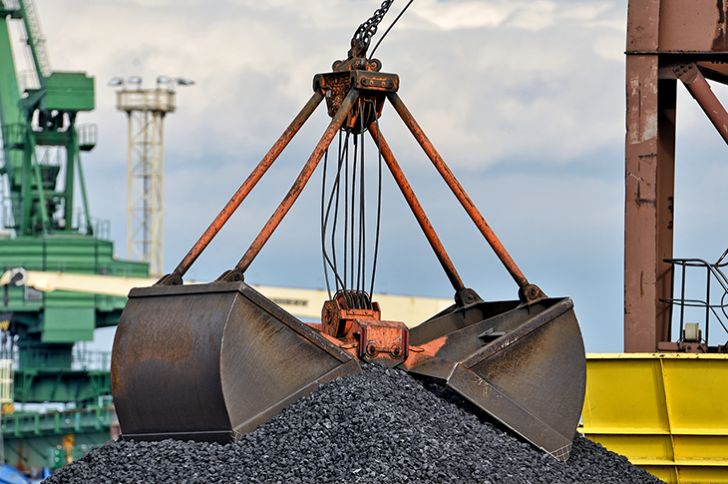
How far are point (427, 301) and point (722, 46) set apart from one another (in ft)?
56.5

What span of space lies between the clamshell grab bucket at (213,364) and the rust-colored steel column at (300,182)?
0.42m

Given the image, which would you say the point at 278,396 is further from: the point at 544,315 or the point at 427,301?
the point at 427,301

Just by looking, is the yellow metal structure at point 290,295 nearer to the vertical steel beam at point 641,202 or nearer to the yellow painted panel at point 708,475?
the vertical steel beam at point 641,202

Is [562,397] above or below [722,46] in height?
below

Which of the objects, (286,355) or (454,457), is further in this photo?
(286,355)

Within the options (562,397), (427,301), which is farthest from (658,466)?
(427,301)

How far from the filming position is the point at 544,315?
21.9 feet

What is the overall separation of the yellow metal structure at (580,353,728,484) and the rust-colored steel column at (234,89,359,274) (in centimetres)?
304

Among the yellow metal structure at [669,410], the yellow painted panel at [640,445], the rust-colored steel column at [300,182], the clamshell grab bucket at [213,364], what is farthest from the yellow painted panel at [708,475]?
the rust-colored steel column at [300,182]

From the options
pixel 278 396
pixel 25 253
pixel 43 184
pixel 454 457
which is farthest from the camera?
pixel 43 184

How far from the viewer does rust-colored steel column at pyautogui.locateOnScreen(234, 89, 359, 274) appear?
20.7ft

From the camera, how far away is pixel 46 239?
91.9 feet

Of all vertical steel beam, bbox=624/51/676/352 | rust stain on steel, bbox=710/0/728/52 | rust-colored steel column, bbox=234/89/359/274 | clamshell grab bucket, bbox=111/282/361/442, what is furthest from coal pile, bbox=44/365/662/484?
rust stain on steel, bbox=710/0/728/52

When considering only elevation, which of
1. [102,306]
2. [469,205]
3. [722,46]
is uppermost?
[722,46]
